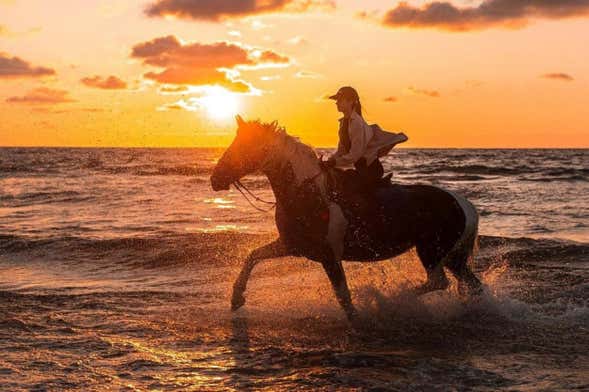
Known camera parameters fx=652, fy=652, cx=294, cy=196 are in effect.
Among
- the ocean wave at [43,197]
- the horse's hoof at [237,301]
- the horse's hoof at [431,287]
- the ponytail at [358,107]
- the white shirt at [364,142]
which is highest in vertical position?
the ponytail at [358,107]

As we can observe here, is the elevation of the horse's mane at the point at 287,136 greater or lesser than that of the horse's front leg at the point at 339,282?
greater

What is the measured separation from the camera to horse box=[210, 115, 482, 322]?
24.3 feet

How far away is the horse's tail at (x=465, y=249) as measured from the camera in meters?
8.23

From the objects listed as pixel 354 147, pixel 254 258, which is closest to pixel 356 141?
pixel 354 147

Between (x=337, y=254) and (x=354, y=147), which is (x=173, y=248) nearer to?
(x=337, y=254)

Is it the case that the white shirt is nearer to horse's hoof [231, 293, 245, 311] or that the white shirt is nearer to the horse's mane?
the horse's mane

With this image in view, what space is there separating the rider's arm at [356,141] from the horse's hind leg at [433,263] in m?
1.61

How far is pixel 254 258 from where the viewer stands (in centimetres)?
790

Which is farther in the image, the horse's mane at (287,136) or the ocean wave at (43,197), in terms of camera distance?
the ocean wave at (43,197)

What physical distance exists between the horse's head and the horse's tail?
8.27ft

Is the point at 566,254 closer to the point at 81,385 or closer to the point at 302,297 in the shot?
the point at 302,297

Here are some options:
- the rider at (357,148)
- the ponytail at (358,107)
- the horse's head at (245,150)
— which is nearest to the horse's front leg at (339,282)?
the rider at (357,148)

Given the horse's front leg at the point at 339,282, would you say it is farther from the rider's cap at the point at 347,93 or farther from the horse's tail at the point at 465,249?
the rider's cap at the point at 347,93

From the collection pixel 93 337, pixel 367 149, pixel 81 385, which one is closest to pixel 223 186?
pixel 367 149
